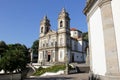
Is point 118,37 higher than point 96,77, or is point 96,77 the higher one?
point 118,37

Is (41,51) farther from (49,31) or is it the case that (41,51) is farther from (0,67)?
(0,67)

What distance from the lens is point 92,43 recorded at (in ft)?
37.7

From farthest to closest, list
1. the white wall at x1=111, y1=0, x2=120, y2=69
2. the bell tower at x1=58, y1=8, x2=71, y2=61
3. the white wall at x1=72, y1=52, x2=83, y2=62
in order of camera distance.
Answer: the white wall at x1=72, y1=52, x2=83, y2=62, the bell tower at x1=58, y1=8, x2=71, y2=61, the white wall at x1=111, y1=0, x2=120, y2=69

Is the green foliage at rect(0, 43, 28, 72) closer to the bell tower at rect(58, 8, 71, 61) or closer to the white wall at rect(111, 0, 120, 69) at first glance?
the white wall at rect(111, 0, 120, 69)

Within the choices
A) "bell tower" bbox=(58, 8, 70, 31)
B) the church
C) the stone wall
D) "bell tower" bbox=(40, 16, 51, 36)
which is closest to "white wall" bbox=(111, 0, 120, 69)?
the stone wall

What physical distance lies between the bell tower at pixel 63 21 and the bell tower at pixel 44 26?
224 inches

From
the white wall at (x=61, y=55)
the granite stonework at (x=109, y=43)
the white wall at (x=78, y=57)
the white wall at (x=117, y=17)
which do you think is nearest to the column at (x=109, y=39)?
the granite stonework at (x=109, y=43)

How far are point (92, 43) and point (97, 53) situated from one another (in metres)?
1.33

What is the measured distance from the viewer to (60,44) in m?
43.5

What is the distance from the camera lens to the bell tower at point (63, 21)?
42.8 m

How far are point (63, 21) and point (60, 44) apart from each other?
6.51m

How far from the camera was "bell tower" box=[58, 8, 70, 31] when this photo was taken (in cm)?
4277

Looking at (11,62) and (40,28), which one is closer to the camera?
(11,62)

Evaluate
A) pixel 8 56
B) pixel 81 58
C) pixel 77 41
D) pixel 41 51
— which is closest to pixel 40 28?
pixel 41 51
